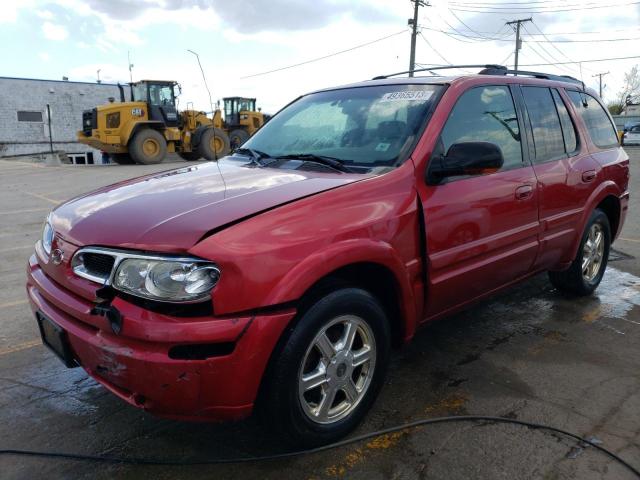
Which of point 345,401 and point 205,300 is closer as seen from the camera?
point 205,300

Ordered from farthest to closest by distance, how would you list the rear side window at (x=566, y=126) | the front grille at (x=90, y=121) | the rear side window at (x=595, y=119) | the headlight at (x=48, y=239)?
the front grille at (x=90, y=121)
the rear side window at (x=595, y=119)
the rear side window at (x=566, y=126)
the headlight at (x=48, y=239)

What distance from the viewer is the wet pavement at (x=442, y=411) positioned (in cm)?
246

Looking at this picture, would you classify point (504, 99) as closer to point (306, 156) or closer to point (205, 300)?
point (306, 156)

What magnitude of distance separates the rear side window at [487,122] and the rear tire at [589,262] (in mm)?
1326

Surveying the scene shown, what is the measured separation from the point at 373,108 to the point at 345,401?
1.78 metres

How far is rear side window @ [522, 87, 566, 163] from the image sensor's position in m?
3.87

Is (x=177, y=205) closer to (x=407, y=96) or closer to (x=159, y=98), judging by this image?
(x=407, y=96)

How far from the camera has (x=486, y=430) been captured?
8.99 feet

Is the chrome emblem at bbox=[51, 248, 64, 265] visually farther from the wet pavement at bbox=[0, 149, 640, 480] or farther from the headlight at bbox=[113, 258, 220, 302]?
the wet pavement at bbox=[0, 149, 640, 480]

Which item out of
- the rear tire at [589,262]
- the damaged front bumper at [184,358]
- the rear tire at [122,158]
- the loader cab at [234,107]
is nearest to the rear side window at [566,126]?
the rear tire at [589,262]

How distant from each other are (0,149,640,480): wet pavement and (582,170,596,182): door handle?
109cm

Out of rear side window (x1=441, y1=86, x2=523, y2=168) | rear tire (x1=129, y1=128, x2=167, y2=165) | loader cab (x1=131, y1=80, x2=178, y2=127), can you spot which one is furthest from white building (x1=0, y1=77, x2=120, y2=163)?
rear side window (x1=441, y1=86, x2=523, y2=168)

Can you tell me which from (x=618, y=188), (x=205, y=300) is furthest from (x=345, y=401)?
(x=618, y=188)

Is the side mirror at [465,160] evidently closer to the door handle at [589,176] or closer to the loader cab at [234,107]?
the door handle at [589,176]
